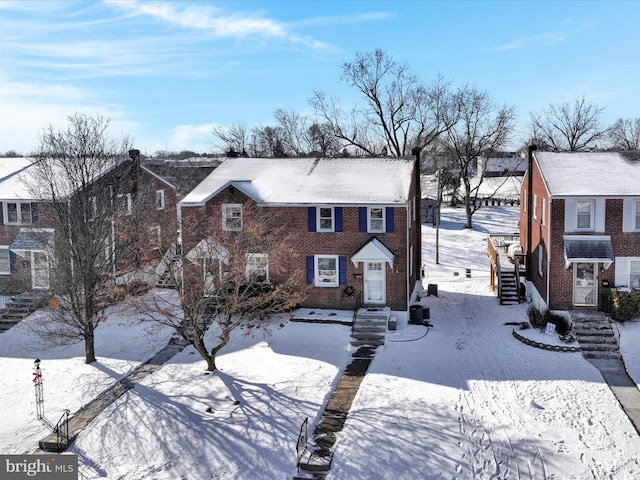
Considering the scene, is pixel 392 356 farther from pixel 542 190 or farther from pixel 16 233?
pixel 16 233

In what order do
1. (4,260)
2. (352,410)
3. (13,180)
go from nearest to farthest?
(352,410)
(4,260)
(13,180)

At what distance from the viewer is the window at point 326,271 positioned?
87.1 ft

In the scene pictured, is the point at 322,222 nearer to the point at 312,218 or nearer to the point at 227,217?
the point at 312,218

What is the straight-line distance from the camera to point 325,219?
87.0ft

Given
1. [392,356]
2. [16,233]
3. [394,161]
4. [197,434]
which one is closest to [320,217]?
[394,161]

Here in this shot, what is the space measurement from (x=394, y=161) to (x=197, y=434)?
17652 millimetres

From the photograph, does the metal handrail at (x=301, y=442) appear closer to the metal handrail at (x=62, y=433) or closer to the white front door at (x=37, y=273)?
the metal handrail at (x=62, y=433)

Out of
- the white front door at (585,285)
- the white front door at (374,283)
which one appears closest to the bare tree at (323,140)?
the white front door at (374,283)

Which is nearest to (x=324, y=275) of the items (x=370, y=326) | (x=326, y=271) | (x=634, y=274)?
(x=326, y=271)

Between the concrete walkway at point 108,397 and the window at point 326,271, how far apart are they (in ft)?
22.1

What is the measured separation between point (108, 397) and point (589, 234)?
20025 millimetres

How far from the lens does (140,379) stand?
20703mm

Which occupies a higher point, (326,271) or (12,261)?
(12,261)
